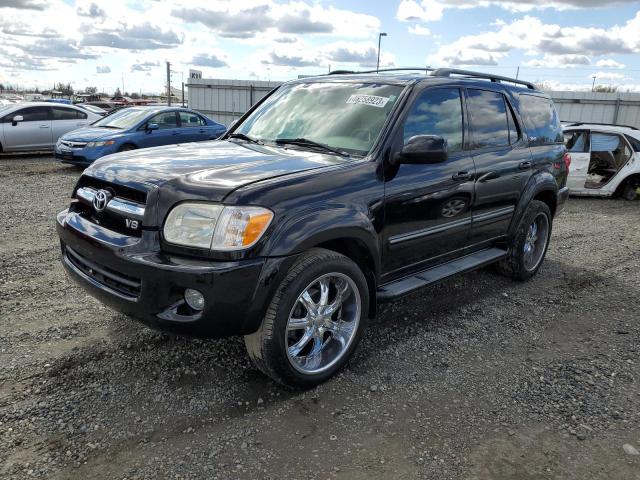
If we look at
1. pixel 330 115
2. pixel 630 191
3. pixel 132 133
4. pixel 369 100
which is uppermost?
pixel 369 100

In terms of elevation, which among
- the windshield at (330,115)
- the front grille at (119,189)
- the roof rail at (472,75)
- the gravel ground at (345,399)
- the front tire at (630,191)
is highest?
the roof rail at (472,75)

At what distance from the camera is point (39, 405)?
2.94m

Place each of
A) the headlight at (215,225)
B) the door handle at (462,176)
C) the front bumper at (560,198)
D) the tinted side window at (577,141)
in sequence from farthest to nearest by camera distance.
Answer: the tinted side window at (577,141)
the front bumper at (560,198)
the door handle at (462,176)
the headlight at (215,225)

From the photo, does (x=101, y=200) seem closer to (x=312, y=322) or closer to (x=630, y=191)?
(x=312, y=322)

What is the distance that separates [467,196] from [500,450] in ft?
6.75

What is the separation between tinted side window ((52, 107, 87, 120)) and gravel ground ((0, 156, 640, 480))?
10653 mm

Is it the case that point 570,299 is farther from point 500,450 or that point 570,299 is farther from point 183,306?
point 183,306

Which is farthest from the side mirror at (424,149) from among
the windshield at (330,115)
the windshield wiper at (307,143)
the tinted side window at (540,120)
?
the tinted side window at (540,120)

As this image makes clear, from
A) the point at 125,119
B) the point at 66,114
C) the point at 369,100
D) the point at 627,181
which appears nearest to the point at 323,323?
the point at 369,100

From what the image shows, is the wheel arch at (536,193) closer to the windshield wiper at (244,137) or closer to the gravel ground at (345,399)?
the gravel ground at (345,399)

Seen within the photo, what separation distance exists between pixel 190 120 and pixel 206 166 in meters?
10.4

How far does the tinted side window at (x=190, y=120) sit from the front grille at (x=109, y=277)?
9985 millimetres

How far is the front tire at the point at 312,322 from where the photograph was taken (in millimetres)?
2949

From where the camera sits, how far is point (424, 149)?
3.42 meters
